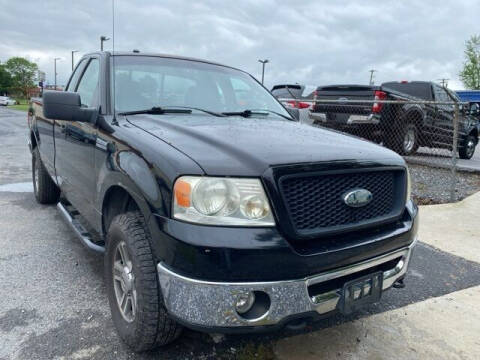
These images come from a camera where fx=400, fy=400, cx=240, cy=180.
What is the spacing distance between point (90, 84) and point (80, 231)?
1.25 meters

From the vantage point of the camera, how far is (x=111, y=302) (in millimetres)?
2418

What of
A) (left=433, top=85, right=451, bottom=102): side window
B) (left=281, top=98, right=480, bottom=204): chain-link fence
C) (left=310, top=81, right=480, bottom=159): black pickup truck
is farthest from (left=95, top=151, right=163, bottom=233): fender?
(left=433, top=85, right=451, bottom=102): side window

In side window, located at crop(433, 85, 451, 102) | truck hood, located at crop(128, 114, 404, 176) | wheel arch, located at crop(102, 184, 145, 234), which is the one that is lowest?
wheel arch, located at crop(102, 184, 145, 234)

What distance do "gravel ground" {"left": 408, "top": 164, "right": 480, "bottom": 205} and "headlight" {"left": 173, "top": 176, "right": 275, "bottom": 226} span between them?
16.4 feet

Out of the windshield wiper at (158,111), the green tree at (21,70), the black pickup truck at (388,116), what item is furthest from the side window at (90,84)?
the green tree at (21,70)

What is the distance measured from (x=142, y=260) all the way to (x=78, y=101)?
133 cm

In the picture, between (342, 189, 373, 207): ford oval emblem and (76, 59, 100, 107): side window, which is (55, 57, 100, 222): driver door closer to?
(76, 59, 100, 107): side window

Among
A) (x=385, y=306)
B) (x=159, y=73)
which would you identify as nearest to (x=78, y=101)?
(x=159, y=73)

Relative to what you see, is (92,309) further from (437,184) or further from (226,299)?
(437,184)

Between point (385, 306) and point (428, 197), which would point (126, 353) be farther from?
point (428, 197)

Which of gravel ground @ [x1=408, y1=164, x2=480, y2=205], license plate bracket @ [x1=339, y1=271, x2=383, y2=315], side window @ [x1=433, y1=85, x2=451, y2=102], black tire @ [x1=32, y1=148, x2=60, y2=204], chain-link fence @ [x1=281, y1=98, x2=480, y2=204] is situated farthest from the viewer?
side window @ [x1=433, y1=85, x2=451, y2=102]

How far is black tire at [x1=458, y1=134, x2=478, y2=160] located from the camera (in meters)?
11.3

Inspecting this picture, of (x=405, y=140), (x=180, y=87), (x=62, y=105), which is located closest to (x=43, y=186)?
(x=62, y=105)

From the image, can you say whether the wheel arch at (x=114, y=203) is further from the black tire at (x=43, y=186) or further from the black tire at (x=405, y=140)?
the black tire at (x=405, y=140)
